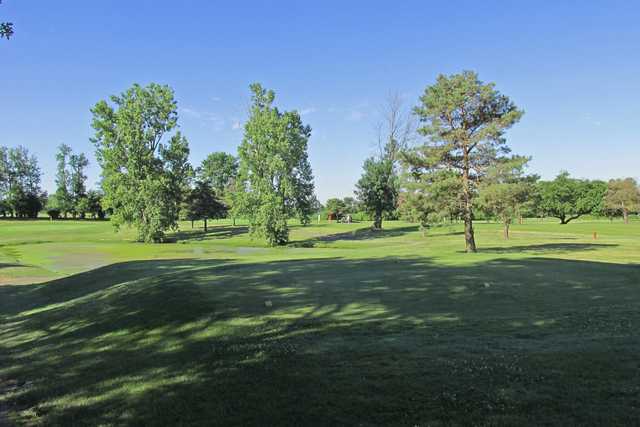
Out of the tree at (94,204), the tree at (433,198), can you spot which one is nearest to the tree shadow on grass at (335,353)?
the tree at (433,198)

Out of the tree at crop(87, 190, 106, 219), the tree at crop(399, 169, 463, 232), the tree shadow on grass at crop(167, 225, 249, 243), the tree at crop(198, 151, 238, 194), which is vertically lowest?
the tree shadow on grass at crop(167, 225, 249, 243)

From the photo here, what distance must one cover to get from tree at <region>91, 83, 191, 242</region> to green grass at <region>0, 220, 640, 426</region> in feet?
142

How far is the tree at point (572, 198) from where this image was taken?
116 m

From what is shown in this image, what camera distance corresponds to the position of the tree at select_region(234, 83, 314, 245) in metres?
51.5

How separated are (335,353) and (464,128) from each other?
30.9m

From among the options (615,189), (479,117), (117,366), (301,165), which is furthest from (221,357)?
(615,189)

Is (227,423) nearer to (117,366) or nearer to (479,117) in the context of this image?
(117,366)

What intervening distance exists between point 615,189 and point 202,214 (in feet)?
320

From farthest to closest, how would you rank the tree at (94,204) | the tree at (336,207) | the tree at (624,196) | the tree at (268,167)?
the tree at (336,207), the tree at (94,204), the tree at (624,196), the tree at (268,167)

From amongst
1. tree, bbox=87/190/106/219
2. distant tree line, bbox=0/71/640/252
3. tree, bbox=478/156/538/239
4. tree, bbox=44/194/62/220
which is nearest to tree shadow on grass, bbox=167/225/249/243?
distant tree line, bbox=0/71/640/252

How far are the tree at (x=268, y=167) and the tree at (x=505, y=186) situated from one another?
81.5 feet

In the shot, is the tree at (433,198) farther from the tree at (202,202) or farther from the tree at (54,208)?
the tree at (54,208)

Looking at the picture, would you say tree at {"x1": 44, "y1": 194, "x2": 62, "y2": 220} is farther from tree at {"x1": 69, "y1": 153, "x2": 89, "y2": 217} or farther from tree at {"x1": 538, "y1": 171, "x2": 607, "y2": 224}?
tree at {"x1": 538, "y1": 171, "x2": 607, "y2": 224}

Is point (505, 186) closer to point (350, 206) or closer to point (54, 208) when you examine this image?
point (350, 206)
